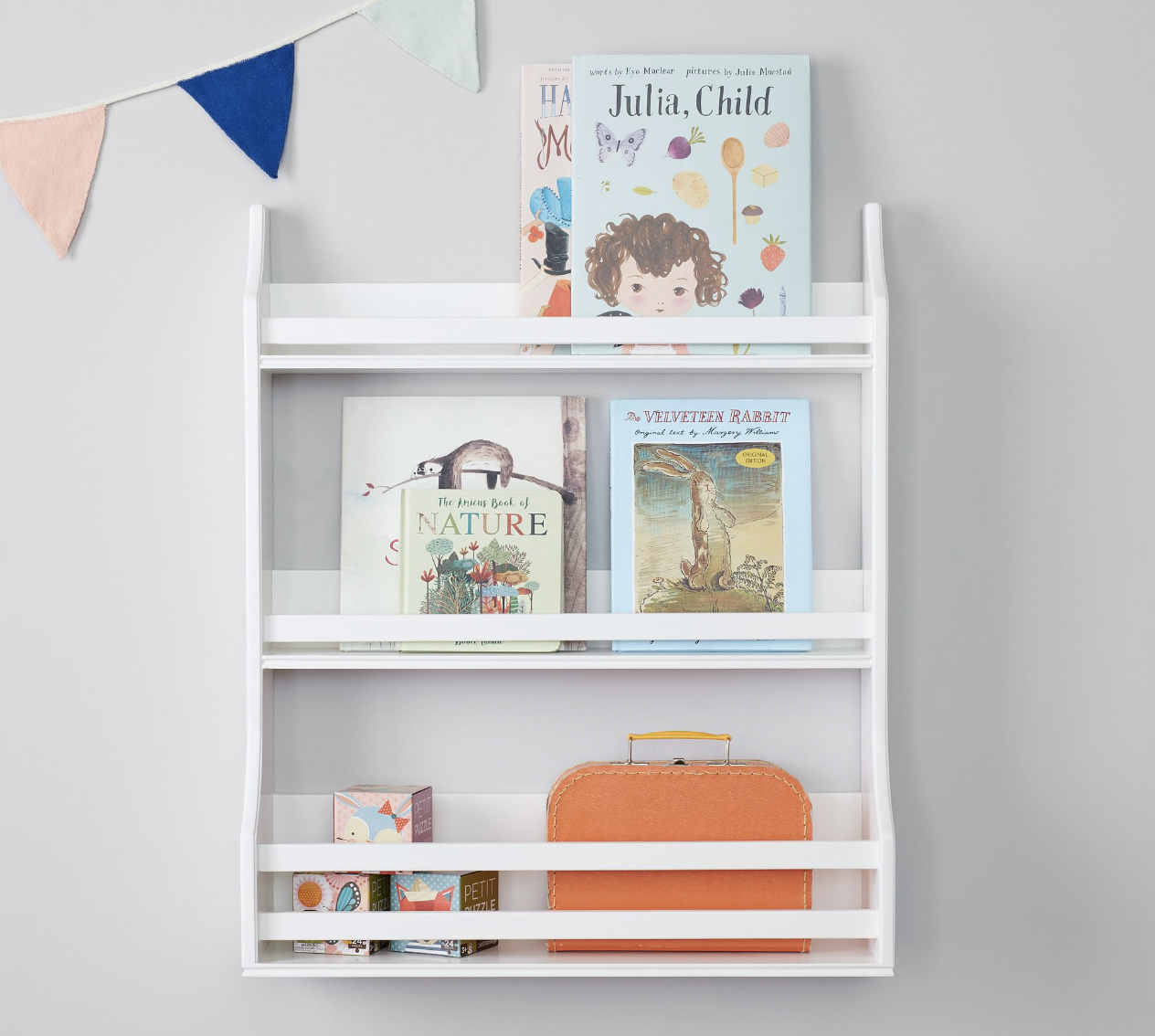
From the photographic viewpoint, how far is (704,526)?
1.29m

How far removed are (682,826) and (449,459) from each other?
1.70ft

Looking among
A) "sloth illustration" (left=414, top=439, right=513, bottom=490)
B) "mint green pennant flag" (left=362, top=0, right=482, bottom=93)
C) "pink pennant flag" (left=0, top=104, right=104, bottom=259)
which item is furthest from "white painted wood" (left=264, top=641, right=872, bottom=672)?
"mint green pennant flag" (left=362, top=0, right=482, bottom=93)

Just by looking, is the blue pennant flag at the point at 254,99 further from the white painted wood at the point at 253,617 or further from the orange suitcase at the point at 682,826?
the orange suitcase at the point at 682,826

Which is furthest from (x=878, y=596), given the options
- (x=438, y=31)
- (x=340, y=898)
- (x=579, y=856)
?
(x=438, y=31)

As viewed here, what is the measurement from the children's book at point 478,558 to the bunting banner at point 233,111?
48 cm

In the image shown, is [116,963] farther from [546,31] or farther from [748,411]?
[546,31]

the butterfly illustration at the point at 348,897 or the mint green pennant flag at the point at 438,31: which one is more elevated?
the mint green pennant flag at the point at 438,31

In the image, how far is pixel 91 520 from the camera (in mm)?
1318

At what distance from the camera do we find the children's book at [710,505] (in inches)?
50.6

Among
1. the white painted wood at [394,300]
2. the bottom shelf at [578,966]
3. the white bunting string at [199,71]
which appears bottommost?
the bottom shelf at [578,966]

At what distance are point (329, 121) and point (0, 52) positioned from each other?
413mm

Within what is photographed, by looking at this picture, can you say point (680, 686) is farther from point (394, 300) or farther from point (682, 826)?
point (394, 300)

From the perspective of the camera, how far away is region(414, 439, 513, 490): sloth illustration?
1.30 m

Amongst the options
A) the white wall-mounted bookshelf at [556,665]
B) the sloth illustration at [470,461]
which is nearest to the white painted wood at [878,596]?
the white wall-mounted bookshelf at [556,665]
